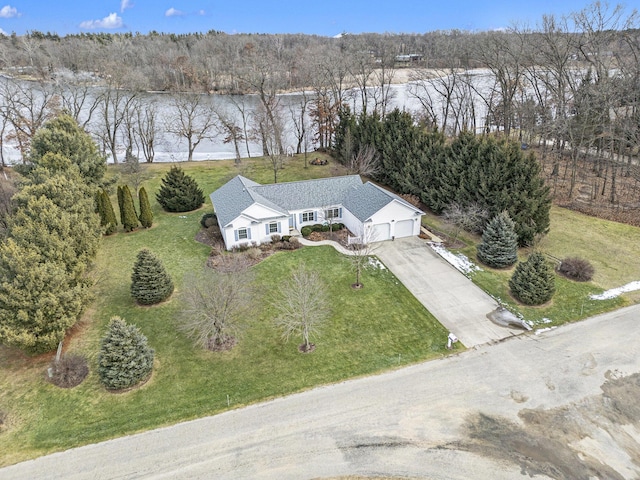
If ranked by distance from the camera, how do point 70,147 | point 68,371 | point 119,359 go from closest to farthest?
point 119,359, point 68,371, point 70,147

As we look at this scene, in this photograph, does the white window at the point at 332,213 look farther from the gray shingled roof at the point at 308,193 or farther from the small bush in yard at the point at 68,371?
the small bush in yard at the point at 68,371

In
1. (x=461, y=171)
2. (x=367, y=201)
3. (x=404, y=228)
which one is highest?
(x=461, y=171)

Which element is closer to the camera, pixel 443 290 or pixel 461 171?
pixel 443 290

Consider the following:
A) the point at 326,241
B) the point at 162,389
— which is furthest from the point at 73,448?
the point at 326,241

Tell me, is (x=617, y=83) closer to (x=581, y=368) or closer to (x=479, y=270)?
(x=479, y=270)

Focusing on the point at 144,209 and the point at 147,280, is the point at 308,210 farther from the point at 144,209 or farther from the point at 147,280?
the point at 147,280

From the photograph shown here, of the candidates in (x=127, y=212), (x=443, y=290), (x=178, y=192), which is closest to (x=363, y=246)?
(x=443, y=290)

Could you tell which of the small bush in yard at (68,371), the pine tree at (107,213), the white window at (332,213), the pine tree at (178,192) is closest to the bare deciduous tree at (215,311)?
the small bush in yard at (68,371)
